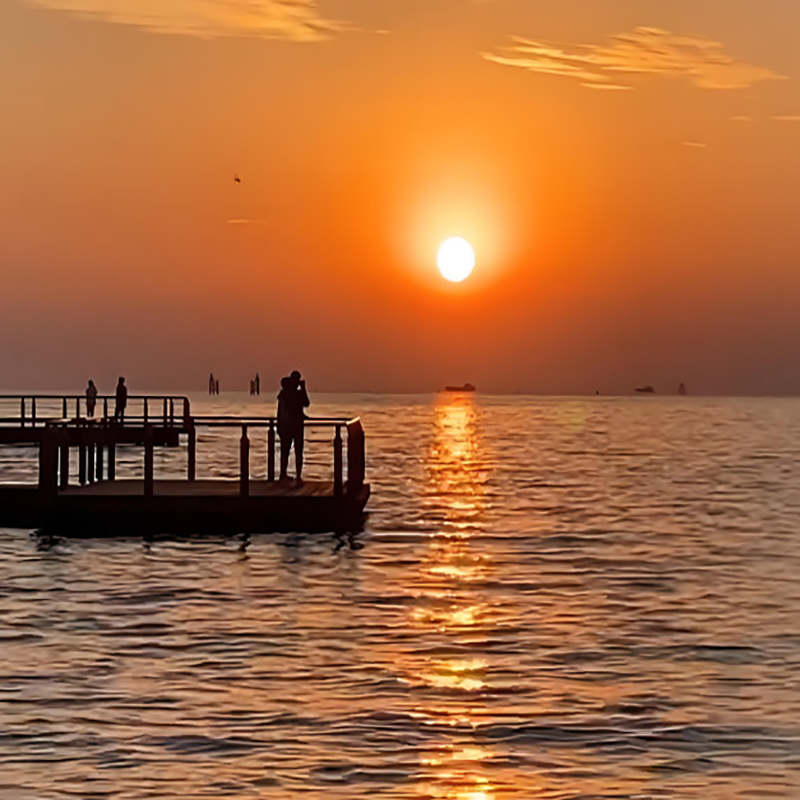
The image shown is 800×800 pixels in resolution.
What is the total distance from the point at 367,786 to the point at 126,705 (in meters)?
4.04

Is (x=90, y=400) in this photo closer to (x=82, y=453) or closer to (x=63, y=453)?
(x=82, y=453)

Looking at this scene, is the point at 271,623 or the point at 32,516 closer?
the point at 271,623

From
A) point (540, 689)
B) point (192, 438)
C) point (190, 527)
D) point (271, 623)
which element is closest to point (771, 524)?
point (192, 438)

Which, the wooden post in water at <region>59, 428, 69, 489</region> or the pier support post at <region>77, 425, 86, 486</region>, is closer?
the wooden post in water at <region>59, 428, 69, 489</region>

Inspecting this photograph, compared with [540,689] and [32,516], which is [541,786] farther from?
[32,516]

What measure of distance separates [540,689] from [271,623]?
6.40 meters

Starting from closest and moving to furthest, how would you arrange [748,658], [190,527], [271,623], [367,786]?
[367,786], [748,658], [271,623], [190,527]

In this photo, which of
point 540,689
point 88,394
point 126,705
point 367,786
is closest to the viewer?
point 367,786

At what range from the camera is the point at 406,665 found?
20.7 m

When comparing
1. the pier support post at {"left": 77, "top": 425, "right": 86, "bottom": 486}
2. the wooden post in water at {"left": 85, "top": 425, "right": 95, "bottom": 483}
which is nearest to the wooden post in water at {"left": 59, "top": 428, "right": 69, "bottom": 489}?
the pier support post at {"left": 77, "top": 425, "right": 86, "bottom": 486}

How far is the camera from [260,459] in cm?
8150

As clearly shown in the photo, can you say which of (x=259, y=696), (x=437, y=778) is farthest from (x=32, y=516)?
(x=437, y=778)

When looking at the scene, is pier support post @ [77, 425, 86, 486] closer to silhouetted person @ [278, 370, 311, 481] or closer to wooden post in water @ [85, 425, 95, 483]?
wooden post in water @ [85, 425, 95, 483]

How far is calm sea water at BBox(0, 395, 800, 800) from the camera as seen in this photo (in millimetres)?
15172
